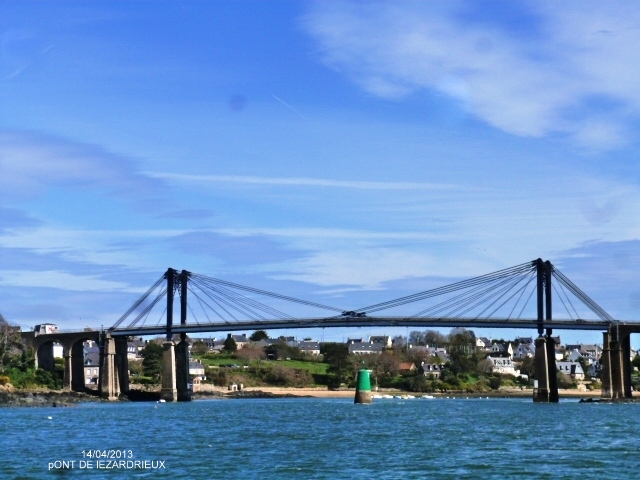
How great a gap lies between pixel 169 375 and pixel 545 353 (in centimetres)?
4319

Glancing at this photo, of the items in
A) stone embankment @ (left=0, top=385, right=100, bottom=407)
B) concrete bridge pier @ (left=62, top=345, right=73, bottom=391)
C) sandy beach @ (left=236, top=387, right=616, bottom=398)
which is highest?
concrete bridge pier @ (left=62, top=345, right=73, bottom=391)

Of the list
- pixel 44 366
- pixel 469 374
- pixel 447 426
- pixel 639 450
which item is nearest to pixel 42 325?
pixel 44 366

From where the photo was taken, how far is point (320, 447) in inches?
1911

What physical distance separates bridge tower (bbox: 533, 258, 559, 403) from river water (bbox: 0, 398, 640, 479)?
4041cm

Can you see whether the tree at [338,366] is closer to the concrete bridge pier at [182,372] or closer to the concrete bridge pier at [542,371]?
the concrete bridge pier at [182,372]

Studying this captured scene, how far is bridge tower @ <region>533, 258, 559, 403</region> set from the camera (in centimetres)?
11562

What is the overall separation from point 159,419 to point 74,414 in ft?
35.9

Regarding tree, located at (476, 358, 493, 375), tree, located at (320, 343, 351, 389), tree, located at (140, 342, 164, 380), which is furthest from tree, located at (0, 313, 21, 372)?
tree, located at (476, 358, 493, 375)

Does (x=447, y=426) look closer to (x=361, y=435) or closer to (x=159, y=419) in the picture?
(x=361, y=435)

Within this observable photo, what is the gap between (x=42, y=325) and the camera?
160750 mm

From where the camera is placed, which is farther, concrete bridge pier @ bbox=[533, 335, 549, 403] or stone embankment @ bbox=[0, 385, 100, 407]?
concrete bridge pier @ bbox=[533, 335, 549, 403]

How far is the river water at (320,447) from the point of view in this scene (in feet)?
128

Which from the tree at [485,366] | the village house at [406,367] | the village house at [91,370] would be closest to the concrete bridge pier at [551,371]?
the tree at [485,366]

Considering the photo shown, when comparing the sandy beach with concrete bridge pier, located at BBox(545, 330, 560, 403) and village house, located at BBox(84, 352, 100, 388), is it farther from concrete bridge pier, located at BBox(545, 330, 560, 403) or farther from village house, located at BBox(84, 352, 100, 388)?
concrete bridge pier, located at BBox(545, 330, 560, 403)
